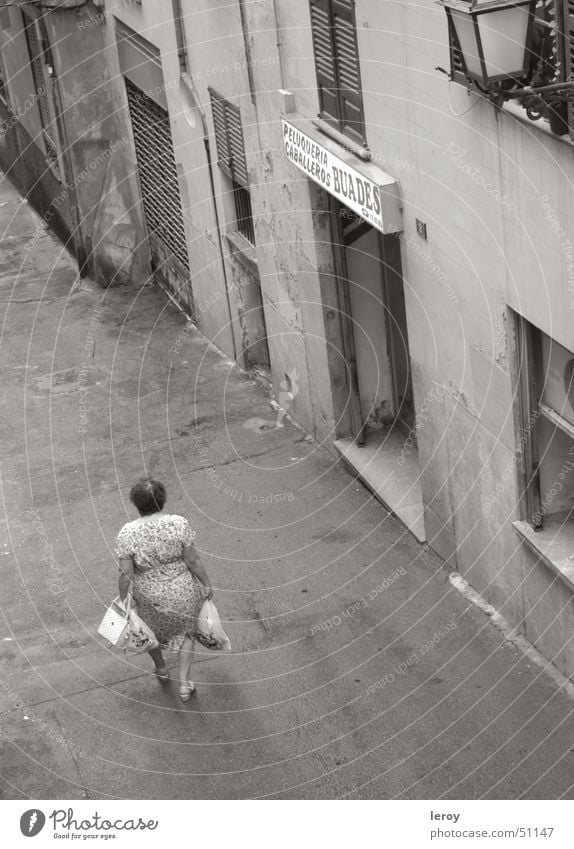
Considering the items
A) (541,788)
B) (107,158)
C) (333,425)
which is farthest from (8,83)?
(541,788)

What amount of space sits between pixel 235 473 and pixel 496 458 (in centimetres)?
317

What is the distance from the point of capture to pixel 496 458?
27.4ft

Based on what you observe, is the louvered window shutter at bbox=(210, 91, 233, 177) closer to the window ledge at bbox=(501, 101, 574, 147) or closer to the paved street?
the paved street

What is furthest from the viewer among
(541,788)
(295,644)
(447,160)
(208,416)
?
(208,416)

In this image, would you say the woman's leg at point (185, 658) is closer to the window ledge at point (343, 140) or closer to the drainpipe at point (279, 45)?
the window ledge at point (343, 140)

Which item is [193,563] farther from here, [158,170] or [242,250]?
[158,170]

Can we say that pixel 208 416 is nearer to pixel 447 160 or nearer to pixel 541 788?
pixel 447 160

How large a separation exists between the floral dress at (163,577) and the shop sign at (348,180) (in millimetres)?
2369

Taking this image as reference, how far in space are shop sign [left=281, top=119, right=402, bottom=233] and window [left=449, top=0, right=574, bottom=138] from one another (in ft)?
7.35

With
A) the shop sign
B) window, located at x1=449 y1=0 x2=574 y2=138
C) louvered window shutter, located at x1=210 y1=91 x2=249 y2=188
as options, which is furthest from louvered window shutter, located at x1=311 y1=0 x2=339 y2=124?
window, located at x1=449 y1=0 x2=574 y2=138

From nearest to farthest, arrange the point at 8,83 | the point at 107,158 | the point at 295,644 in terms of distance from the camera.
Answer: the point at 295,644
the point at 107,158
the point at 8,83

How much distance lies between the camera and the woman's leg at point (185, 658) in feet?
26.7

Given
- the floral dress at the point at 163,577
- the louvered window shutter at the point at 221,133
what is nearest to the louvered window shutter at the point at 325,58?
the louvered window shutter at the point at 221,133

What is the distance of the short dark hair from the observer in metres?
7.72
